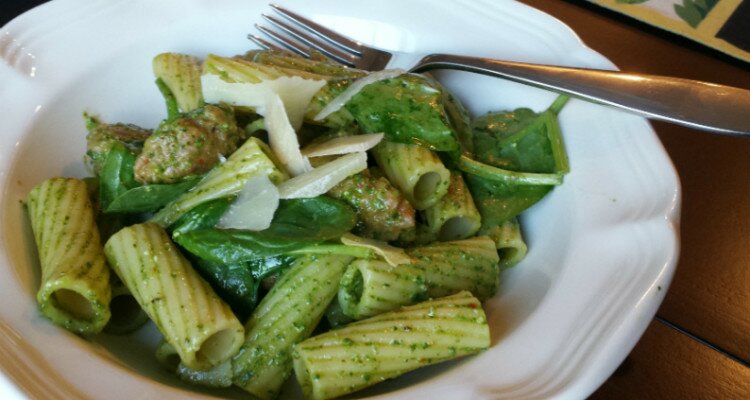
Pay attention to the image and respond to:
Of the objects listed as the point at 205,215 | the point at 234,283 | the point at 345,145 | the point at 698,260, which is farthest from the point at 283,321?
the point at 698,260

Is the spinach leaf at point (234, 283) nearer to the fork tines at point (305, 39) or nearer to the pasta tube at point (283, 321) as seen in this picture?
the pasta tube at point (283, 321)

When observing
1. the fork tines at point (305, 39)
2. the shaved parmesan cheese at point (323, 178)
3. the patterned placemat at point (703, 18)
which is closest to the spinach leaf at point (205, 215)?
the shaved parmesan cheese at point (323, 178)

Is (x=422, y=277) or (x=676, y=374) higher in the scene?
(x=422, y=277)

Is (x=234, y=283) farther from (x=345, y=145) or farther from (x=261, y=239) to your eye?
(x=345, y=145)

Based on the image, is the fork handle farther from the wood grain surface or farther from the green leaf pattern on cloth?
the green leaf pattern on cloth

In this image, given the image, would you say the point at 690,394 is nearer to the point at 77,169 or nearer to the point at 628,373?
the point at 628,373

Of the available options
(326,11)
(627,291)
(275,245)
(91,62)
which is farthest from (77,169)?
(627,291)

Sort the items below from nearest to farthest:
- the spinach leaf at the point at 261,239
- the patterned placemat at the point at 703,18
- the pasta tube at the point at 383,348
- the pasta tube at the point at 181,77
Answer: the pasta tube at the point at 383,348 → the spinach leaf at the point at 261,239 → the pasta tube at the point at 181,77 → the patterned placemat at the point at 703,18
